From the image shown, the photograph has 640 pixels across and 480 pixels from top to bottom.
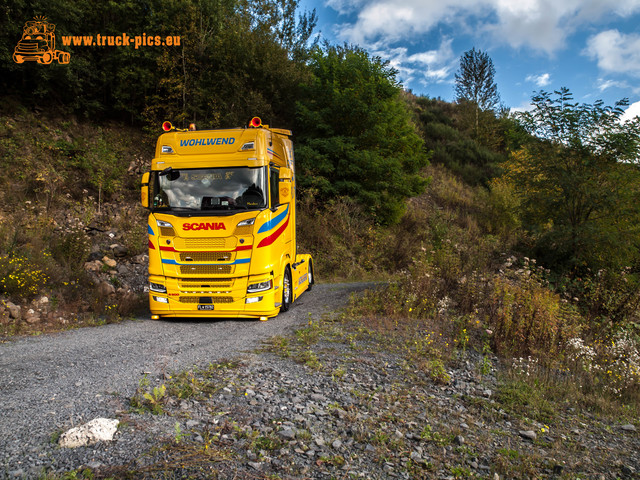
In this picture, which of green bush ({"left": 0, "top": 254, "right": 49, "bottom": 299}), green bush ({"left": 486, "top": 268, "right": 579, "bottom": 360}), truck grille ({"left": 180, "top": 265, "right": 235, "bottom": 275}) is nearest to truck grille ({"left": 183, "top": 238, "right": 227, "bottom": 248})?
truck grille ({"left": 180, "top": 265, "right": 235, "bottom": 275})

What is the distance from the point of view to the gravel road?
136 inches

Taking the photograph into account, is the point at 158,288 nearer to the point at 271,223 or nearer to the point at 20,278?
the point at 271,223

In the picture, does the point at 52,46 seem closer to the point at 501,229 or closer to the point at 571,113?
the point at 571,113

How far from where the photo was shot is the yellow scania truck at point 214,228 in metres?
8.09

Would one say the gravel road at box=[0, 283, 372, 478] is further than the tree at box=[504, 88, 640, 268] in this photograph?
No

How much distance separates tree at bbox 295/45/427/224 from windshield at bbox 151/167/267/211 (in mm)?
11185

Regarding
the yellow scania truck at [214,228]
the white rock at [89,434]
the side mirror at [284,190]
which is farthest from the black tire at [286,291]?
the white rock at [89,434]

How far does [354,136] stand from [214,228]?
15108 millimetres

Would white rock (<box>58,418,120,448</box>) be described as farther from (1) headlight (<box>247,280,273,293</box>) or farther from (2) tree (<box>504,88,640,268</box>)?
(2) tree (<box>504,88,640,268</box>)

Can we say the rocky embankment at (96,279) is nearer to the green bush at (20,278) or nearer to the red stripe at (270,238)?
the green bush at (20,278)

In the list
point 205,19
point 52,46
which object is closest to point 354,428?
point 52,46

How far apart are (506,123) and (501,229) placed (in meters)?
18.9

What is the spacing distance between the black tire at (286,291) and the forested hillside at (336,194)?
172 cm

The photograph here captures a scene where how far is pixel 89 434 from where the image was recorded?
333 centimetres
